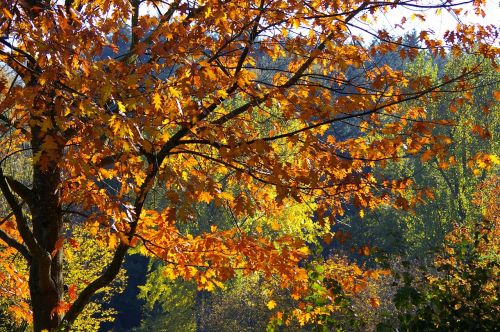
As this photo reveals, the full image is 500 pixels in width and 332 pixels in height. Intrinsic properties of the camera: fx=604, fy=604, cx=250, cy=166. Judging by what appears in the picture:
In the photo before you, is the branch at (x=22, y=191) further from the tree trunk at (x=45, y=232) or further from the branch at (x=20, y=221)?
the branch at (x=20, y=221)

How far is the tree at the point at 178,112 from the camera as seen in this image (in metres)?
4.24

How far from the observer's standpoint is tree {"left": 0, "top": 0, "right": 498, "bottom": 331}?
4242 mm

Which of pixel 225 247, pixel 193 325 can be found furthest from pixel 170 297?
pixel 225 247

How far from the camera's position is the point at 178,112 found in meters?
4.65

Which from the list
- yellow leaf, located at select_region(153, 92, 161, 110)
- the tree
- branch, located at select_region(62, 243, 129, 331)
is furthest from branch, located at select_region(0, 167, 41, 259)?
yellow leaf, located at select_region(153, 92, 161, 110)

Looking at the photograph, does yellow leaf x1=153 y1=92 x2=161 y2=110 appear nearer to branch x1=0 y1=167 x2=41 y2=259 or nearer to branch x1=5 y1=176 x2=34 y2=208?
branch x1=0 y1=167 x2=41 y2=259

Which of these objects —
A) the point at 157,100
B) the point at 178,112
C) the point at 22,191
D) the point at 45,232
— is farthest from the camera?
the point at 45,232

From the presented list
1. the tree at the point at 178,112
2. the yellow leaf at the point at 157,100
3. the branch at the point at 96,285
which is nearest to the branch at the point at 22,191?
the tree at the point at 178,112

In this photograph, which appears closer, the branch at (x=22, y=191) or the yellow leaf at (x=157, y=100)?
the yellow leaf at (x=157, y=100)

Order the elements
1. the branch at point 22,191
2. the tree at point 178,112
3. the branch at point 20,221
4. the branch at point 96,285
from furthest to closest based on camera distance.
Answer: the branch at point 96,285 < the branch at point 22,191 < the branch at point 20,221 < the tree at point 178,112

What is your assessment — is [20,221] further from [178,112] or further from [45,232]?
[178,112]

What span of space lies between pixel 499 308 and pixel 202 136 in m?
2.79

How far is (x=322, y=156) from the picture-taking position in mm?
5535

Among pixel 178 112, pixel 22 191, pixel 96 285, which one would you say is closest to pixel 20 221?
pixel 22 191
